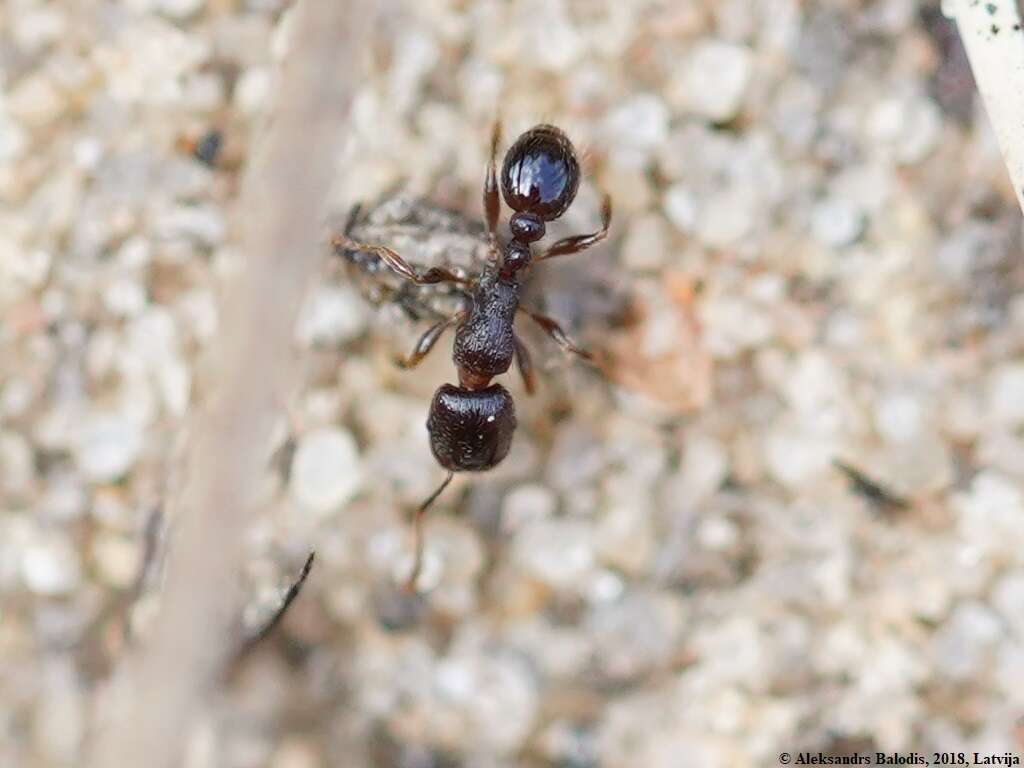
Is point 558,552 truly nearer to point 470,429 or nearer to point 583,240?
point 470,429

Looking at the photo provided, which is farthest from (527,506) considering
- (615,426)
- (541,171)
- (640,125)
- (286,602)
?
(640,125)

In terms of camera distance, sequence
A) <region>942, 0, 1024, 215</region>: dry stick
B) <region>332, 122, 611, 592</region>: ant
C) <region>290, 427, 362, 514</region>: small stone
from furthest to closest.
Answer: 1. <region>290, 427, 362, 514</region>: small stone
2. <region>332, 122, 611, 592</region>: ant
3. <region>942, 0, 1024, 215</region>: dry stick

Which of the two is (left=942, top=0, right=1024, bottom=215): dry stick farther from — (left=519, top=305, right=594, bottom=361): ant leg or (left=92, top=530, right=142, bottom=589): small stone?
(left=92, top=530, right=142, bottom=589): small stone

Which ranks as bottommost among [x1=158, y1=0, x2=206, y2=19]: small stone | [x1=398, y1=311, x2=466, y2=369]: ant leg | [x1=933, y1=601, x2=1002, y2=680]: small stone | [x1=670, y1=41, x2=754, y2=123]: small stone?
[x1=933, y1=601, x2=1002, y2=680]: small stone

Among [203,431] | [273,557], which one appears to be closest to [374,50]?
[203,431]

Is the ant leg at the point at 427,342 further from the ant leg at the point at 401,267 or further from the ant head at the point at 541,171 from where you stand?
the ant head at the point at 541,171

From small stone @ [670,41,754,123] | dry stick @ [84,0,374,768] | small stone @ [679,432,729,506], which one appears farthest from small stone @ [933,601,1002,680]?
dry stick @ [84,0,374,768]

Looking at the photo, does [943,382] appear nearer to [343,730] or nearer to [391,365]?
[391,365]
